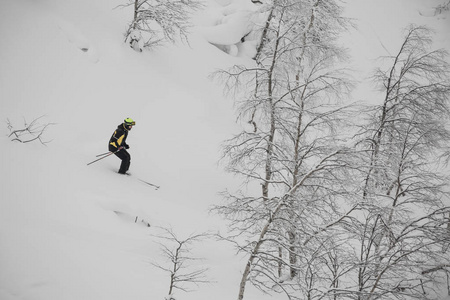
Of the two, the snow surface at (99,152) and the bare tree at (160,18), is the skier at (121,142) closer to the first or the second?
the snow surface at (99,152)

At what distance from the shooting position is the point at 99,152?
8.22m

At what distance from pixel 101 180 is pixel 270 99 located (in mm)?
4859

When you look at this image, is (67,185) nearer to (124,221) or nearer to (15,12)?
(124,221)

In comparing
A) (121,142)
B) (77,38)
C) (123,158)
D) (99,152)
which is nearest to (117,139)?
(121,142)

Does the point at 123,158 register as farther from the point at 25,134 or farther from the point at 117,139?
the point at 25,134

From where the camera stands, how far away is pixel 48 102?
344 inches

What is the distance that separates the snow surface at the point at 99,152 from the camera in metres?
4.43

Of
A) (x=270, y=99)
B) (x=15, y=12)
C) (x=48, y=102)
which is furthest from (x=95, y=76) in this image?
(x=270, y=99)

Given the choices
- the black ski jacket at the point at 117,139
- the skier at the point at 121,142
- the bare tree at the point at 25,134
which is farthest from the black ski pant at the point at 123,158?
the bare tree at the point at 25,134

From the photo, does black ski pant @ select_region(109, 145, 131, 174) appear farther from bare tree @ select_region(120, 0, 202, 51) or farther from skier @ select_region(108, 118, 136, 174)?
bare tree @ select_region(120, 0, 202, 51)

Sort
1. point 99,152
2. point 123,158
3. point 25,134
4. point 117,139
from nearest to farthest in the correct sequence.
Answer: point 25,134 < point 117,139 < point 123,158 < point 99,152

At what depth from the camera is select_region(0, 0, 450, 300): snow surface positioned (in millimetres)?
4426

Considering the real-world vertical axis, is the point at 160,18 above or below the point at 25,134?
above

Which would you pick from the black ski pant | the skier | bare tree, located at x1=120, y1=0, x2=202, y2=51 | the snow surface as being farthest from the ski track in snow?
the black ski pant
